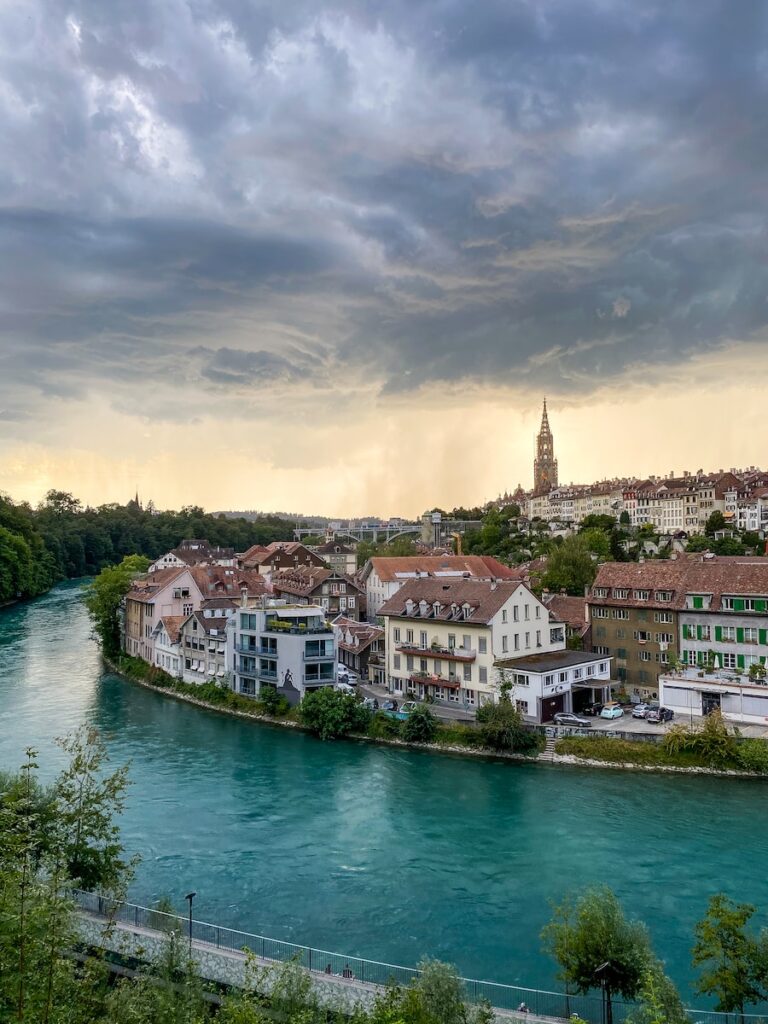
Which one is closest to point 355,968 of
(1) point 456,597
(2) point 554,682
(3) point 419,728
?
(3) point 419,728

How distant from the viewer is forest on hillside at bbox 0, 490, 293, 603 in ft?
310

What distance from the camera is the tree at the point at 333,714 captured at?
3653cm

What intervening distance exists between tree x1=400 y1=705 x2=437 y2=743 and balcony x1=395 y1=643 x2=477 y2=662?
14.1 ft

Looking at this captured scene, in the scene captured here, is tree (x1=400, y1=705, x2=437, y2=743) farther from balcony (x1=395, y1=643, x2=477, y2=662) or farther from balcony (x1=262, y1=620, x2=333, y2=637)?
balcony (x1=262, y1=620, x2=333, y2=637)

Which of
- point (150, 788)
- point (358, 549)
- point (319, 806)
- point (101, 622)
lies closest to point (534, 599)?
point (319, 806)

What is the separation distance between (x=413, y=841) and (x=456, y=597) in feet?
56.5

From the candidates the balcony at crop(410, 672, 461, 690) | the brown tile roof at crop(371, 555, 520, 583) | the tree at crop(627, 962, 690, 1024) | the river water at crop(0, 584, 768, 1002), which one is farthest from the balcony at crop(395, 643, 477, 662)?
the tree at crop(627, 962, 690, 1024)

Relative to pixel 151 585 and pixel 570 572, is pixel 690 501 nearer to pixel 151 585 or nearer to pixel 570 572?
pixel 570 572

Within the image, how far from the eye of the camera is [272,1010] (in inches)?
525

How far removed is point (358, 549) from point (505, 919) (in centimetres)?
8720

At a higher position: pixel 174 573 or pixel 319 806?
pixel 174 573

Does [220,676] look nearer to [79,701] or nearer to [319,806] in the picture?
[79,701]

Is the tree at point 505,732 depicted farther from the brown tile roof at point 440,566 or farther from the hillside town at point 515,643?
the brown tile roof at point 440,566

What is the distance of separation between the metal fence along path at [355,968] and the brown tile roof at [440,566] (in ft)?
135
